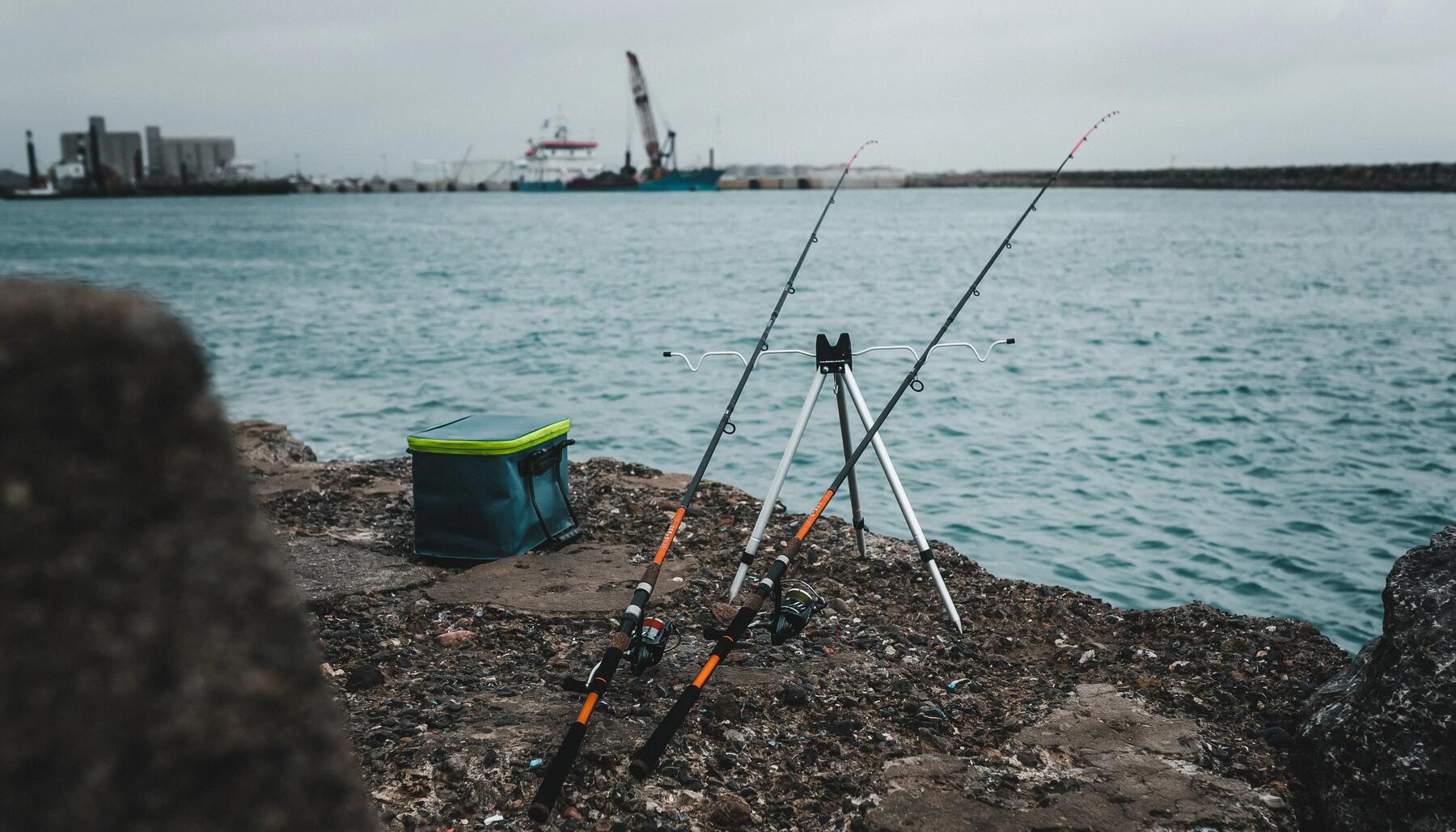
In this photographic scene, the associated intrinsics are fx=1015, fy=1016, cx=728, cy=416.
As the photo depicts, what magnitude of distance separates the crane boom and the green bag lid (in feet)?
293

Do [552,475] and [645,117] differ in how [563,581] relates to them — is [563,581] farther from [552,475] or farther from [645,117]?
[645,117]

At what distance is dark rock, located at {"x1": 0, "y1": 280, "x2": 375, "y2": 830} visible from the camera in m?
0.76

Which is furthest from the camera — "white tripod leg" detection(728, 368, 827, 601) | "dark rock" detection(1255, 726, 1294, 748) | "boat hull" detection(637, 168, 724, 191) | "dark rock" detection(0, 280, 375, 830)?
"boat hull" detection(637, 168, 724, 191)

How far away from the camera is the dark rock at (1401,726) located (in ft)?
8.62

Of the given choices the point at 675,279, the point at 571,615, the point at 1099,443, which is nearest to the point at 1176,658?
the point at 571,615

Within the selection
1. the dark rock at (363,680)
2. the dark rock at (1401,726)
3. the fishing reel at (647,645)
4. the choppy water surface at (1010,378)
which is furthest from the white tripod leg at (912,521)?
the dark rock at (363,680)

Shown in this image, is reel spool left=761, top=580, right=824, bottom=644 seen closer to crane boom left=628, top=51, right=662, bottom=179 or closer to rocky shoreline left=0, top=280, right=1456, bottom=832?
rocky shoreline left=0, top=280, right=1456, bottom=832

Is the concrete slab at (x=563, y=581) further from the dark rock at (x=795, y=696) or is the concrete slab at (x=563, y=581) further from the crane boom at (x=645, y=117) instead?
the crane boom at (x=645, y=117)

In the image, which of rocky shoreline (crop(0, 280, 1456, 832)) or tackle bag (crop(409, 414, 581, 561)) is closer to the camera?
rocky shoreline (crop(0, 280, 1456, 832))

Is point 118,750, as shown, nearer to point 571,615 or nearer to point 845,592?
point 571,615

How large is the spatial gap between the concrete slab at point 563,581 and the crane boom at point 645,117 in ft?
294

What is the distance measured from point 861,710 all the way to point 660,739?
83 cm

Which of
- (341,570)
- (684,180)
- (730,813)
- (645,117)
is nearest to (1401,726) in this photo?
(730,813)

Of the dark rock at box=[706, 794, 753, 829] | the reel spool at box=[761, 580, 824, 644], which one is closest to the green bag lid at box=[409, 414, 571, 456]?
the reel spool at box=[761, 580, 824, 644]
